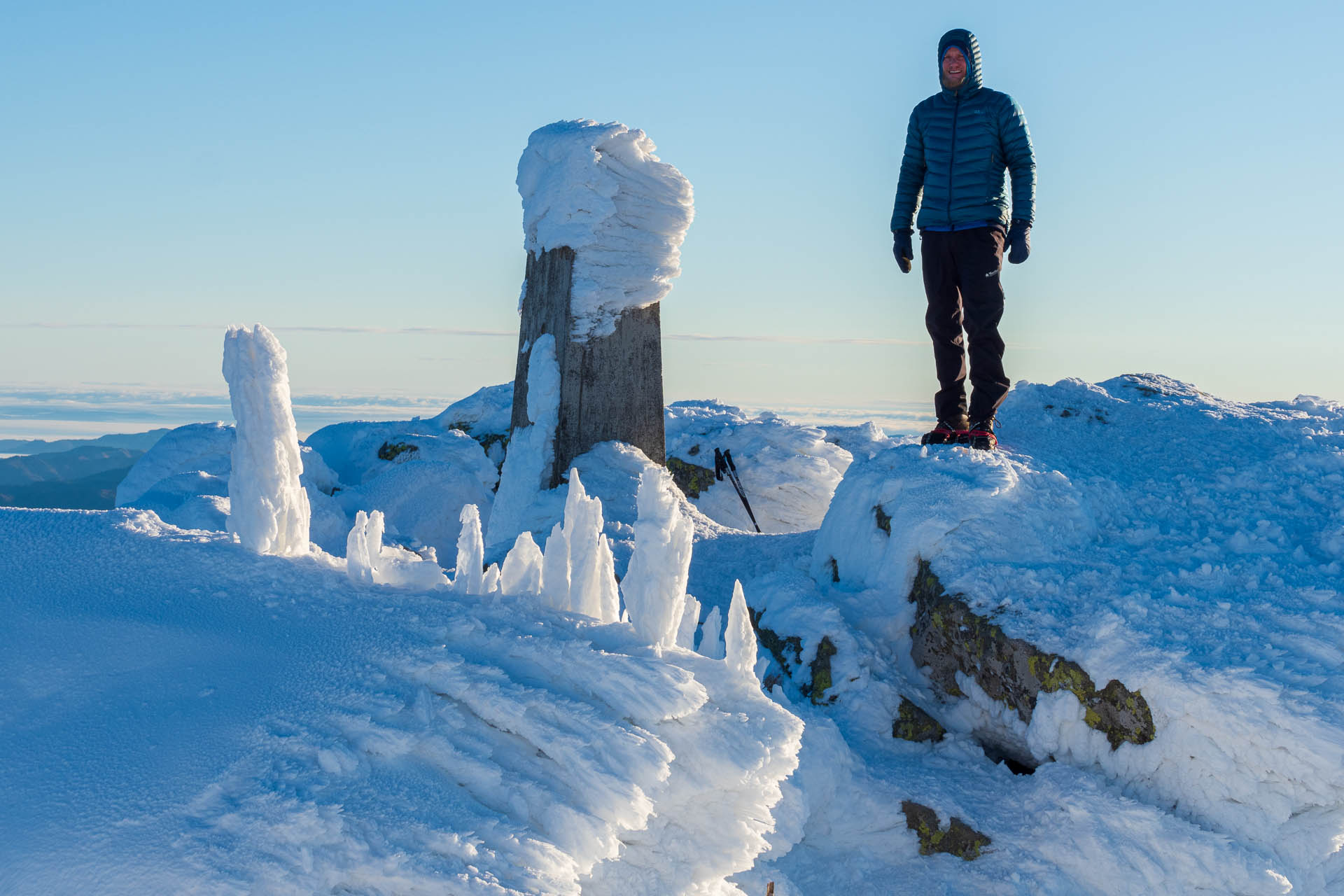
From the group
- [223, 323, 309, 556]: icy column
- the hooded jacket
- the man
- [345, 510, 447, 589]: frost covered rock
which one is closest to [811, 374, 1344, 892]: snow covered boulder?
the man

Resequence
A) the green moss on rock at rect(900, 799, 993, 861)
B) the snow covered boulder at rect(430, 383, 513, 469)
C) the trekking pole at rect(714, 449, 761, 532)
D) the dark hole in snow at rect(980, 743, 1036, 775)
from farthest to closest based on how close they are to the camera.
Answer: the snow covered boulder at rect(430, 383, 513, 469) → the trekking pole at rect(714, 449, 761, 532) → the dark hole in snow at rect(980, 743, 1036, 775) → the green moss on rock at rect(900, 799, 993, 861)

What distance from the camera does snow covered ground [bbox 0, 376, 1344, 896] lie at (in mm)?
2486

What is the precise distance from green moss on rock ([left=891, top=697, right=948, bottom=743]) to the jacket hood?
3.86 meters

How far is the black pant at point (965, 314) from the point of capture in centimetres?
629

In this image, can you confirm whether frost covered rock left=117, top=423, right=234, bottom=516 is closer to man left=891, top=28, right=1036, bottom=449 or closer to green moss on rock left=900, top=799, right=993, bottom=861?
man left=891, top=28, right=1036, bottom=449

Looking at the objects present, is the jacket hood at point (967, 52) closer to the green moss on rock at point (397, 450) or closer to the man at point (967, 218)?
the man at point (967, 218)

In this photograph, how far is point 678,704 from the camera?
115 inches

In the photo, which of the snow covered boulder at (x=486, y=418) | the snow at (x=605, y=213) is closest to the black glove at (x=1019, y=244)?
the snow at (x=605, y=213)

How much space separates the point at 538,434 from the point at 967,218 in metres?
3.31

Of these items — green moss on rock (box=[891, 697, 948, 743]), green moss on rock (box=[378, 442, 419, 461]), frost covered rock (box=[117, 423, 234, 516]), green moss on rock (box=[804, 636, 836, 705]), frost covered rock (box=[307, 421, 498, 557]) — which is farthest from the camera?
green moss on rock (box=[378, 442, 419, 461])

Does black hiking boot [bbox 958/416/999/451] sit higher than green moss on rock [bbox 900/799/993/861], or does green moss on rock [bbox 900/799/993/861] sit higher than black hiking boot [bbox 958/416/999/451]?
black hiking boot [bbox 958/416/999/451]

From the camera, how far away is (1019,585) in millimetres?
4621

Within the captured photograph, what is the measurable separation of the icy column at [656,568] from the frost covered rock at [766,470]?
214 inches

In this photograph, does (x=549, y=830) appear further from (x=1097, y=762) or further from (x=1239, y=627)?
(x=1239, y=627)
